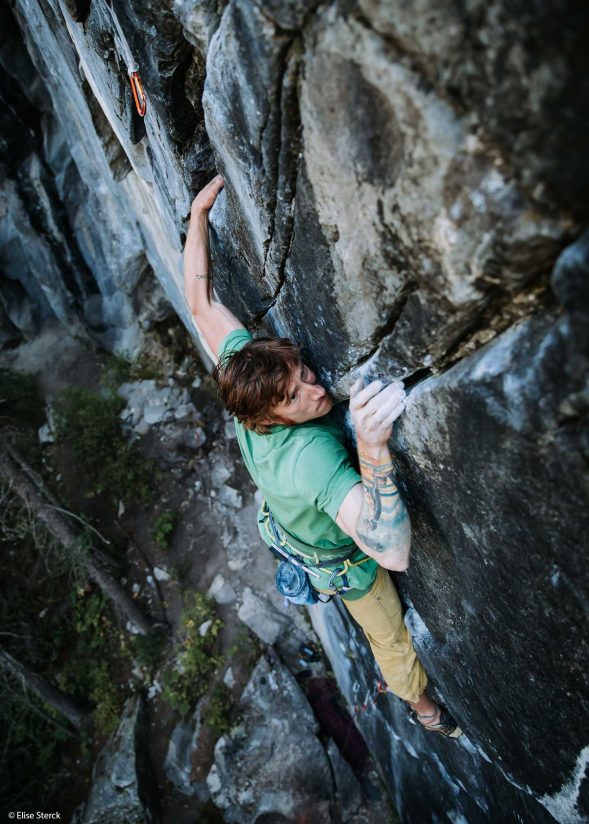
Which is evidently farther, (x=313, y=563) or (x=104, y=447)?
(x=104, y=447)

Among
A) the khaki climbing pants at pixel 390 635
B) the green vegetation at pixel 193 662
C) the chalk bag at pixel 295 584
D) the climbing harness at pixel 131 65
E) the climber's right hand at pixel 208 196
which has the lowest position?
the green vegetation at pixel 193 662

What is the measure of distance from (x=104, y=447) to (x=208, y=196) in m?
8.61

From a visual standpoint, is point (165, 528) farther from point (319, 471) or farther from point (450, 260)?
point (450, 260)

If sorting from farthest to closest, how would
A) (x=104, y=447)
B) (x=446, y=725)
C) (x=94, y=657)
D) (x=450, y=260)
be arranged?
1. (x=104, y=447)
2. (x=94, y=657)
3. (x=446, y=725)
4. (x=450, y=260)

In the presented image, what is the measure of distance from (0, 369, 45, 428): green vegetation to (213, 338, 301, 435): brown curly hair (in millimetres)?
11336

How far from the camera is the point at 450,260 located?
5.51ft

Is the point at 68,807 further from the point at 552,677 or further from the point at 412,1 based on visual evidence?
the point at 412,1

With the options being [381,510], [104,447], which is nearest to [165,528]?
[104,447]

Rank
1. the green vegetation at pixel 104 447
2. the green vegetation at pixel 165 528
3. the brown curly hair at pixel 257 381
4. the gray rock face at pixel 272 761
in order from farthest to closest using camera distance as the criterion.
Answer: the green vegetation at pixel 104 447 → the green vegetation at pixel 165 528 → the gray rock face at pixel 272 761 → the brown curly hair at pixel 257 381

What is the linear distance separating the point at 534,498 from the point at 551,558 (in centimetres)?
27

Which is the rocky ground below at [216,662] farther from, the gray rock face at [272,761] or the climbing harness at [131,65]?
the climbing harness at [131,65]

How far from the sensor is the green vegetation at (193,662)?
8336 mm

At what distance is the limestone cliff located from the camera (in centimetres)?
135

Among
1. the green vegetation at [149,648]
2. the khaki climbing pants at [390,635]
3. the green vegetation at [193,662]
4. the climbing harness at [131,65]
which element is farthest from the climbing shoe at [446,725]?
the green vegetation at [149,648]
